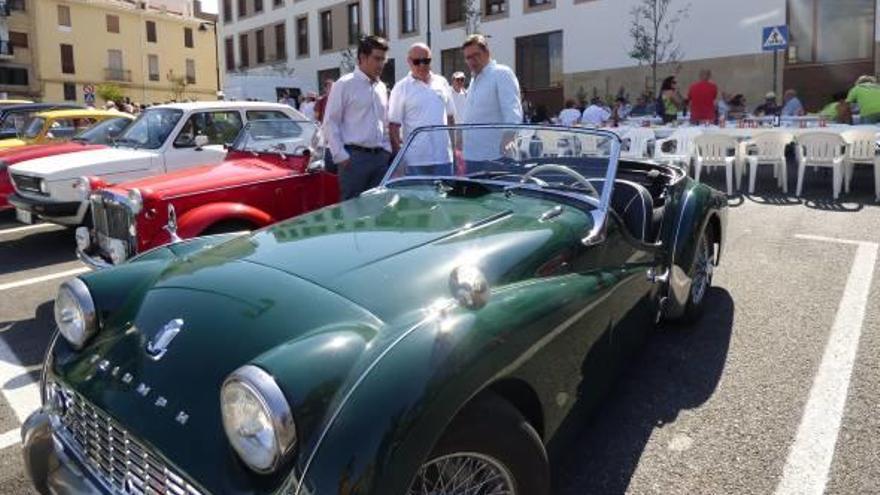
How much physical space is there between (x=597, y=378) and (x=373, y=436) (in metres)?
1.28

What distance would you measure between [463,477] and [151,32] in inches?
2294

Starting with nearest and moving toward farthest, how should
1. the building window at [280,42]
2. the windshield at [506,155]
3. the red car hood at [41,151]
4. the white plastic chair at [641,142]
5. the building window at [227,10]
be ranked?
the windshield at [506,155] < the red car hood at [41,151] < the white plastic chair at [641,142] < the building window at [280,42] < the building window at [227,10]

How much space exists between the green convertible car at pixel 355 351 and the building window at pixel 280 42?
1536 inches

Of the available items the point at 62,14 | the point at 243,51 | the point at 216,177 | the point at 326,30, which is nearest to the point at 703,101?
the point at 216,177

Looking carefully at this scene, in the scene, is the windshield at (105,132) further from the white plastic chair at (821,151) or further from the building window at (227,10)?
the building window at (227,10)

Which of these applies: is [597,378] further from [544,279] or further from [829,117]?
[829,117]

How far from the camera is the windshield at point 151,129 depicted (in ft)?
23.8

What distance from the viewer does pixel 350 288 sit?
7.52 feet

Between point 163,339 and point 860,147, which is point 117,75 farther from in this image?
point 163,339

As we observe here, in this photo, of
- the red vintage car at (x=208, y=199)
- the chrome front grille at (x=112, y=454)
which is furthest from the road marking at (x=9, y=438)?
the red vintage car at (x=208, y=199)

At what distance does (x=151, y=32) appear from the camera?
53406 millimetres

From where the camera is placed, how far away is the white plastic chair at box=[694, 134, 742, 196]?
1027cm

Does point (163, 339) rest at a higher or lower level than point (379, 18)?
lower

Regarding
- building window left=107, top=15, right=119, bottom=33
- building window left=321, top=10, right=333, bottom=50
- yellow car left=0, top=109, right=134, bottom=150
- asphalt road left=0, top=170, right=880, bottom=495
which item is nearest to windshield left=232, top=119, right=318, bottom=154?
asphalt road left=0, top=170, right=880, bottom=495
